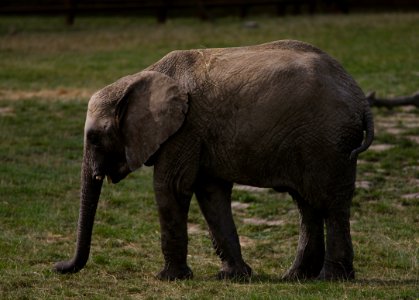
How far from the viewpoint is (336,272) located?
845cm

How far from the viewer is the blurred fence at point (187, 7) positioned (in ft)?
99.2

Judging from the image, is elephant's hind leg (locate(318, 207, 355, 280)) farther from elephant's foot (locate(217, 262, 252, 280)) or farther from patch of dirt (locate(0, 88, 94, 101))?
patch of dirt (locate(0, 88, 94, 101))

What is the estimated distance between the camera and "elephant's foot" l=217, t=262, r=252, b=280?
8.69 m

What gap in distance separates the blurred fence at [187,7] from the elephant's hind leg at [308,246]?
2155cm

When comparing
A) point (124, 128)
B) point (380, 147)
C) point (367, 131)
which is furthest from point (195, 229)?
point (380, 147)

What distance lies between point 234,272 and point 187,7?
2318 centimetres

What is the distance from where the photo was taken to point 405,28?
2766 centimetres

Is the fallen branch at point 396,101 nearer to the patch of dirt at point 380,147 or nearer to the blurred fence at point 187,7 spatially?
the patch of dirt at point 380,147

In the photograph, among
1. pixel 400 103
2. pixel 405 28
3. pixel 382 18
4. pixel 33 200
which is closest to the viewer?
pixel 33 200

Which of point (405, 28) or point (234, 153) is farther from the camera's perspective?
point (405, 28)

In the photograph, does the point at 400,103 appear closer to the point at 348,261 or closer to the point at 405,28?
the point at 348,261

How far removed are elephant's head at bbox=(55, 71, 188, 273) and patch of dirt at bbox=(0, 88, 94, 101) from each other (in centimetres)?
1007

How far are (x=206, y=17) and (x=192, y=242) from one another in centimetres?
2211

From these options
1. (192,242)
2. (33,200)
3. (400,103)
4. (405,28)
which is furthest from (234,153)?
(405,28)
